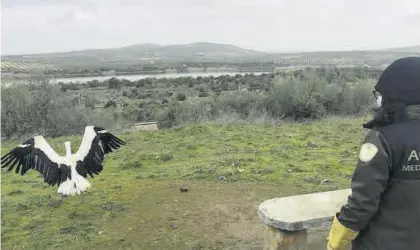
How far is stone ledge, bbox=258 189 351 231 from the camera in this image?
4.42 meters

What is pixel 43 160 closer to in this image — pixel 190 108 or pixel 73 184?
pixel 73 184

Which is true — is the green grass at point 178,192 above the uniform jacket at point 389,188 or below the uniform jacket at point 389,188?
below

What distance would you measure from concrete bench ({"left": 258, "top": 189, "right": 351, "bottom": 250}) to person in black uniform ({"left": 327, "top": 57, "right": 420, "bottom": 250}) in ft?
6.47

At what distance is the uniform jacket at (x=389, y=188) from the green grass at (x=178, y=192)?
10.2ft

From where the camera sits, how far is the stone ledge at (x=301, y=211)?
14.5 ft

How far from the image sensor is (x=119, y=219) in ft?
20.6

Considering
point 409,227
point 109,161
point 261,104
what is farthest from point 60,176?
point 261,104

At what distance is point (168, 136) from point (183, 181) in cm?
485

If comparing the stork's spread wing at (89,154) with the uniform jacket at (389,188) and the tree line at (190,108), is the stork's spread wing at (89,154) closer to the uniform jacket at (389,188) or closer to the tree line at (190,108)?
the uniform jacket at (389,188)

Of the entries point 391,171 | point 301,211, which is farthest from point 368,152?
point 301,211

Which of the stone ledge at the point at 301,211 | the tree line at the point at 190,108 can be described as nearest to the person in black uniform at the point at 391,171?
the stone ledge at the point at 301,211

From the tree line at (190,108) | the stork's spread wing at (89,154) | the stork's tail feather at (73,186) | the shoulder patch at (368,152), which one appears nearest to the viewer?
the shoulder patch at (368,152)

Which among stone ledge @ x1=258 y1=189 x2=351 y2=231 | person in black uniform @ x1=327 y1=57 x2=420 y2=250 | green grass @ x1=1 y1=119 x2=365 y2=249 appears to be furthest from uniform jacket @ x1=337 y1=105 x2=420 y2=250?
green grass @ x1=1 y1=119 x2=365 y2=249

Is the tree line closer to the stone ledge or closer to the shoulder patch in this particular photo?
the stone ledge
